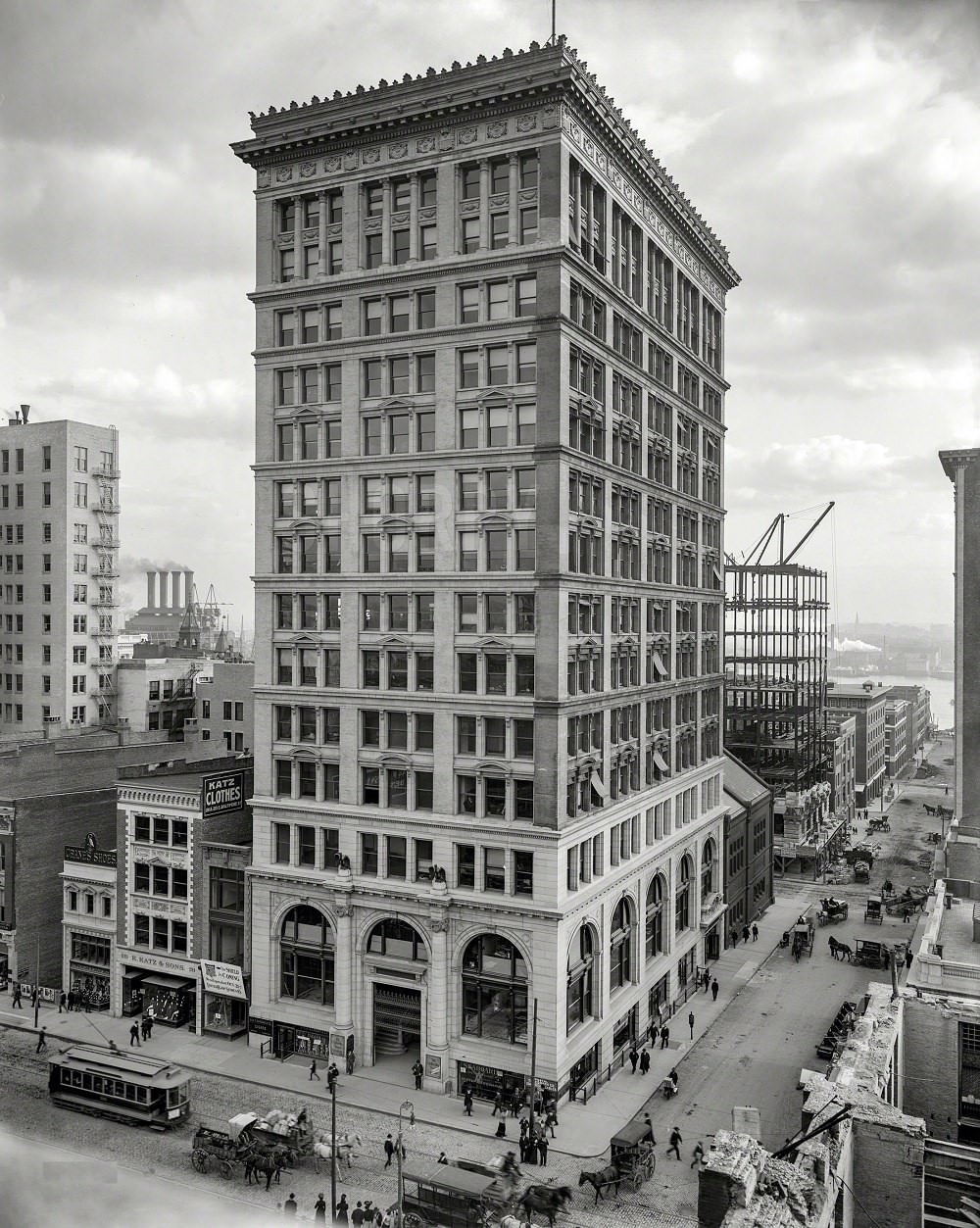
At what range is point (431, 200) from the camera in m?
47.3

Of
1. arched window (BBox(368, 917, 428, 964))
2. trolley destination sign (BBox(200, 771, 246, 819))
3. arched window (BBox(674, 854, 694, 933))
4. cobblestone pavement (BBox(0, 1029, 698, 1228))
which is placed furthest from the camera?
arched window (BBox(674, 854, 694, 933))

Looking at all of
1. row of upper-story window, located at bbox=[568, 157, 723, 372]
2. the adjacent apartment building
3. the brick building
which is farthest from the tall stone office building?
the adjacent apartment building

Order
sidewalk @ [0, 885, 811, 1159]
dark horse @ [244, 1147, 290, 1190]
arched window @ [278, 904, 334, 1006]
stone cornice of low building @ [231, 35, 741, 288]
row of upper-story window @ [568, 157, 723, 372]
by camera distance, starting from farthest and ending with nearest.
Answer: arched window @ [278, 904, 334, 1006]
row of upper-story window @ [568, 157, 723, 372]
stone cornice of low building @ [231, 35, 741, 288]
sidewalk @ [0, 885, 811, 1159]
dark horse @ [244, 1147, 290, 1190]

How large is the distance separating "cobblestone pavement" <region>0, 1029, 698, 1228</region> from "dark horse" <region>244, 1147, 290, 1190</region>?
0.43 meters

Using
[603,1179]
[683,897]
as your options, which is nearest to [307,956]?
[603,1179]

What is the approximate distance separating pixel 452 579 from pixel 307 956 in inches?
801

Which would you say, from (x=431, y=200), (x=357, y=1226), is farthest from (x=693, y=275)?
(x=357, y=1226)

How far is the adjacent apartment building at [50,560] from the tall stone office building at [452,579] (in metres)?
37.6

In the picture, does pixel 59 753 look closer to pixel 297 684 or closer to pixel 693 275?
pixel 297 684

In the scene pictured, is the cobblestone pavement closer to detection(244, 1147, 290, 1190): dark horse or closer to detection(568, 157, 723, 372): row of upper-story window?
detection(244, 1147, 290, 1190): dark horse

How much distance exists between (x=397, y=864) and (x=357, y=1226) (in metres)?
16.9

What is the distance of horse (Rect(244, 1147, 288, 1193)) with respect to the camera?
3631cm

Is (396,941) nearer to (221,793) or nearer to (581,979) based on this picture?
(581,979)

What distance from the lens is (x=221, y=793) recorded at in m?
53.5
